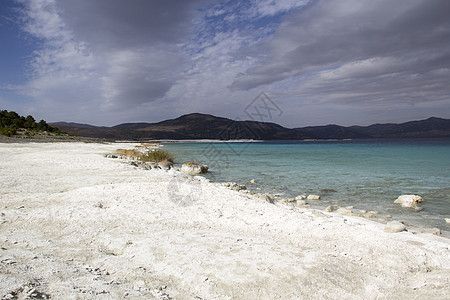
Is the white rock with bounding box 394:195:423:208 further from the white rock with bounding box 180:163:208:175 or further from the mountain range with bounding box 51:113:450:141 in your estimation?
the mountain range with bounding box 51:113:450:141

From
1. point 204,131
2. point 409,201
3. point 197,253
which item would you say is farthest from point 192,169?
point 204,131

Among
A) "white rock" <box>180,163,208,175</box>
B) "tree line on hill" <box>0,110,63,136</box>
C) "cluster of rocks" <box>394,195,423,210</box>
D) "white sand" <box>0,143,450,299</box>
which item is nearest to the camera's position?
"white sand" <box>0,143,450,299</box>

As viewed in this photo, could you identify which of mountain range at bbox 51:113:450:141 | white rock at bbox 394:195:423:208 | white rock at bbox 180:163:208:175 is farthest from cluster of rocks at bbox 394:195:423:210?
mountain range at bbox 51:113:450:141

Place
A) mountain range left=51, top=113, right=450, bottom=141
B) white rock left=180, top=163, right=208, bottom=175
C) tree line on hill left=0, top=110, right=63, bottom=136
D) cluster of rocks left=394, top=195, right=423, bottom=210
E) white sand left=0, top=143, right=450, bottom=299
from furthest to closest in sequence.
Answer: mountain range left=51, top=113, right=450, bottom=141 → tree line on hill left=0, top=110, right=63, bottom=136 → white rock left=180, top=163, right=208, bottom=175 → cluster of rocks left=394, top=195, right=423, bottom=210 → white sand left=0, top=143, right=450, bottom=299

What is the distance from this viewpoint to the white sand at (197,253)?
3053 mm

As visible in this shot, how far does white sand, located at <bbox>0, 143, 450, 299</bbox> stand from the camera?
3053 mm

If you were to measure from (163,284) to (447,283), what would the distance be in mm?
3722

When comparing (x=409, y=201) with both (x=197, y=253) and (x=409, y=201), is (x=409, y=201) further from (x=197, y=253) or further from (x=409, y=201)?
(x=197, y=253)

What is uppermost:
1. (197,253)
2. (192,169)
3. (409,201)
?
(197,253)

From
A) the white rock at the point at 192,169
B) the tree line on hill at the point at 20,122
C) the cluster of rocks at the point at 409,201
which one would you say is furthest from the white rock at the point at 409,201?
the tree line on hill at the point at 20,122

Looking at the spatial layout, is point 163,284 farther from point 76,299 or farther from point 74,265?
point 74,265

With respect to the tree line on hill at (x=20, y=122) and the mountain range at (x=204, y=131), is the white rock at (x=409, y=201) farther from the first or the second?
the mountain range at (x=204, y=131)

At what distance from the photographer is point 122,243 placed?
437cm

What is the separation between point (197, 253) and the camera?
3.95 meters
